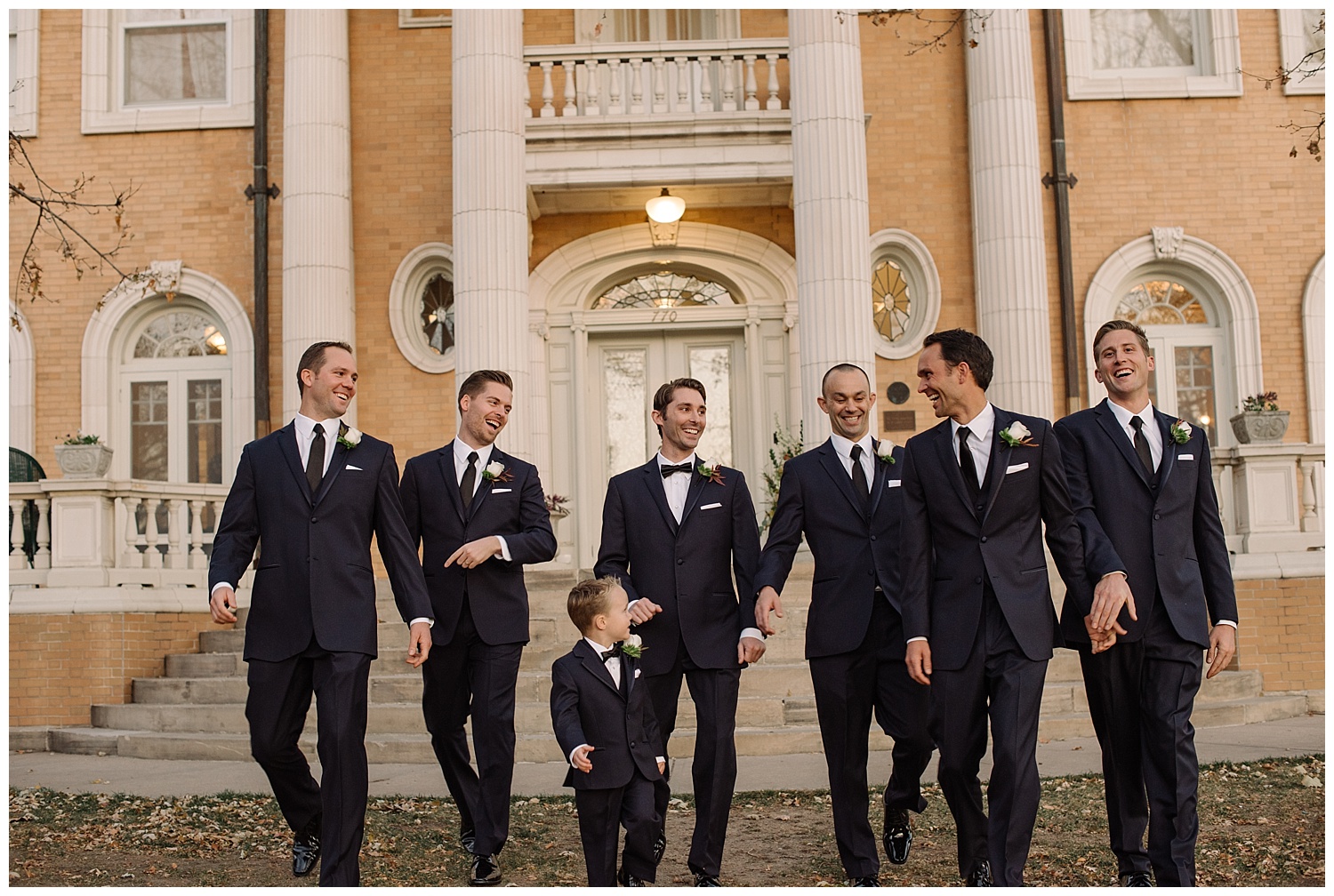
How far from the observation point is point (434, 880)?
6.22 meters

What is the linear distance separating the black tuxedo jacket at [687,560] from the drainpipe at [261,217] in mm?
10402

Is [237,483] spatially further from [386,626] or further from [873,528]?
[386,626]

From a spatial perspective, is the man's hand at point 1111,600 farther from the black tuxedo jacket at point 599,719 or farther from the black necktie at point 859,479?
the black tuxedo jacket at point 599,719

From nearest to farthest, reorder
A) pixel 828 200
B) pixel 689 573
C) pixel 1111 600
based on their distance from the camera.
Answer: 1. pixel 1111 600
2. pixel 689 573
3. pixel 828 200

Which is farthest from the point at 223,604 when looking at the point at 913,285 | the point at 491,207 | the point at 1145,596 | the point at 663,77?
the point at 913,285

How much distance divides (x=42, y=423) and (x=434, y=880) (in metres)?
12.3

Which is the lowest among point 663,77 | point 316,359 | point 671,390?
point 671,390

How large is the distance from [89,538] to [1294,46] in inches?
573

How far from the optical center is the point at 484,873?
6156 millimetres

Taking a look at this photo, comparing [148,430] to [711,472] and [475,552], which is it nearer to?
[475,552]

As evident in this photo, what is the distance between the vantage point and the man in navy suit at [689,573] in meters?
6.18

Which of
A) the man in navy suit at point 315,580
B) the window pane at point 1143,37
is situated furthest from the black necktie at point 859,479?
the window pane at point 1143,37

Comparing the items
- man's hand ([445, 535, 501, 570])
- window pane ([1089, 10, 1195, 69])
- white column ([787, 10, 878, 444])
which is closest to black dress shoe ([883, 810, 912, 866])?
man's hand ([445, 535, 501, 570])

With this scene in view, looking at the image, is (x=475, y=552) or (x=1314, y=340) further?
(x=1314, y=340)
